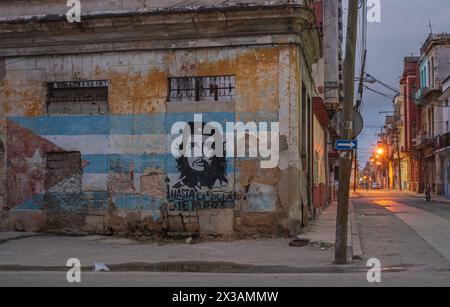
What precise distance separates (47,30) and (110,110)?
9.52 feet

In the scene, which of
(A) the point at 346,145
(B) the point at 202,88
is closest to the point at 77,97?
(B) the point at 202,88

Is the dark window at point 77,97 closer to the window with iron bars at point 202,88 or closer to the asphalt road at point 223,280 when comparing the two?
the window with iron bars at point 202,88

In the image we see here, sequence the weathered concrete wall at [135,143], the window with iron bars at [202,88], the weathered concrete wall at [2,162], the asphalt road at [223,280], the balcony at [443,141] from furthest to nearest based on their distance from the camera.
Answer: the balcony at [443,141]
the weathered concrete wall at [2,162]
the window with iron bars at [202,88]
the weathered concrete wall at [135,143]
the asphalt road at [223,280]

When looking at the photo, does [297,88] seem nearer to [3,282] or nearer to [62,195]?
[62,195]

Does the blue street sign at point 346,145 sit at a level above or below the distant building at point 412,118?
below

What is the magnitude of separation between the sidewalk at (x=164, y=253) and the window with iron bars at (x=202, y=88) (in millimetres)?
3858

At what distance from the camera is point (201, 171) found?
15.3 meters

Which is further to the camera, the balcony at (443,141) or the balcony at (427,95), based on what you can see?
the balcony at (427,95)

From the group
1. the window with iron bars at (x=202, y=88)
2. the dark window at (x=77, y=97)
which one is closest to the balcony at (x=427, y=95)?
the window with iron bars at (x=202, y=88)

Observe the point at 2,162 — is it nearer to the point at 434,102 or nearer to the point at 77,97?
the point at 77,97

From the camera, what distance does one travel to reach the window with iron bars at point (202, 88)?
50.5 ft

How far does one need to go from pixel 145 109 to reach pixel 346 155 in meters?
6.20

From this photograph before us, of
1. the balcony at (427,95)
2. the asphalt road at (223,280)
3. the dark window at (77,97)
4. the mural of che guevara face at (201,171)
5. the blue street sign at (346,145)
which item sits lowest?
the asphalt road at (223,280)

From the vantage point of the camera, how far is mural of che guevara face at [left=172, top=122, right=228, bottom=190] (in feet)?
49.8
